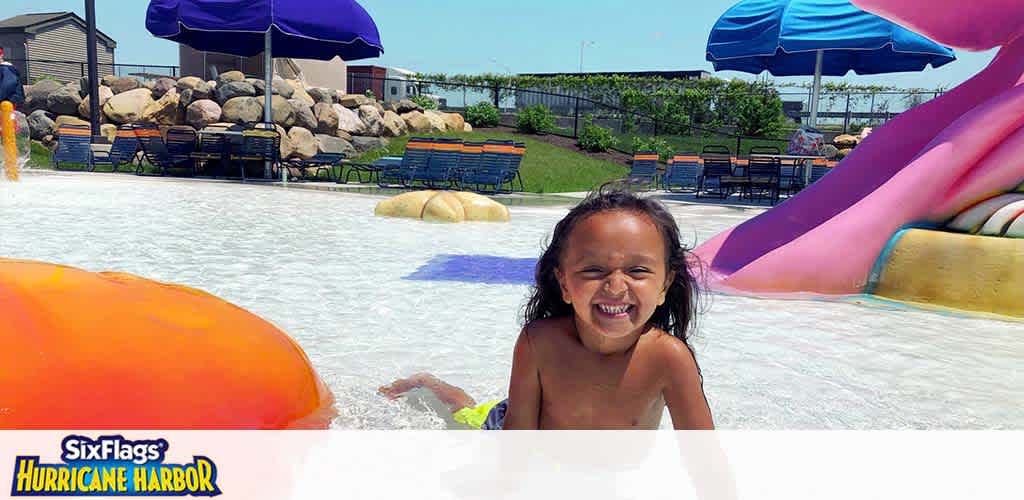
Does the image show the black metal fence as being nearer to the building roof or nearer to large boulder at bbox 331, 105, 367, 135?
large boulder at bbox 331, 105, 367, 135

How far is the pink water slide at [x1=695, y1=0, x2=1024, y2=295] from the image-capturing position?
5148mm

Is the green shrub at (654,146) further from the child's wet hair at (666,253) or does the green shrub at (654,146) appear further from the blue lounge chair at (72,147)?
the child's wet hair at (666,253)

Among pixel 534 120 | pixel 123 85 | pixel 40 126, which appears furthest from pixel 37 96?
pixel 534 120

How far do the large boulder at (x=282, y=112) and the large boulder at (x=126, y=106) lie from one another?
11.0 ft

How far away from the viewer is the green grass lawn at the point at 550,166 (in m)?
16.5

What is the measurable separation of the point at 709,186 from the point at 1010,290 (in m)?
11.2

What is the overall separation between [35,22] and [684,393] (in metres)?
50.8

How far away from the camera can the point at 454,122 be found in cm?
2117

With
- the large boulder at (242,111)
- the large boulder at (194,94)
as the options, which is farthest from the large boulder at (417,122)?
the large boulder at (194,94)

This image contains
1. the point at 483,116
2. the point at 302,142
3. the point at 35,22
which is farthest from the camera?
the point at 35,22

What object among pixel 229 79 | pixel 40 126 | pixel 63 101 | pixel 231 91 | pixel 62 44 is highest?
pixel 62 44

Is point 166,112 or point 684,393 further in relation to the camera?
point 166,112

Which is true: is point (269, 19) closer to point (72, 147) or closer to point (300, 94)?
point (300, 94)

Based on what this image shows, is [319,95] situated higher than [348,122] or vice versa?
[319,95]
